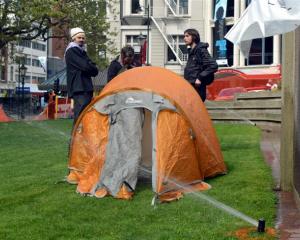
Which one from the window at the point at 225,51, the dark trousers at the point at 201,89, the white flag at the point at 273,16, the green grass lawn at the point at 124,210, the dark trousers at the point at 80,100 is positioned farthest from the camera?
the window at the point at 225,51

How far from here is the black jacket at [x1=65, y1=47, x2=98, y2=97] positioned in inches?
361

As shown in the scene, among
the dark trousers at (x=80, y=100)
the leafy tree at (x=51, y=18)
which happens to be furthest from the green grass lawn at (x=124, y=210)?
the leafy tree at (x=51, y=18)

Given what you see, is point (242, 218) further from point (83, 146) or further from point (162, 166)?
point (83, 146)

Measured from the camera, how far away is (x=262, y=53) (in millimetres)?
48594

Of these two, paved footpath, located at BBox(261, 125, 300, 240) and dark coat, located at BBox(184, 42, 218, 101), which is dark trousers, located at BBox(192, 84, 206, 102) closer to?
dark coat, located at BBox(184, 42, 218, 101)

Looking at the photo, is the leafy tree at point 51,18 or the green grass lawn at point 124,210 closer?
the green grass lawn at point 124,210

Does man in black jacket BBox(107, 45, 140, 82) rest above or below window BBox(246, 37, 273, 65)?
below

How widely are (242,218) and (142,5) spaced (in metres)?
51.8

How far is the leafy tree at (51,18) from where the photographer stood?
31306 millimetres

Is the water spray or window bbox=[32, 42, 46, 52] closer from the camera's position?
the water spray

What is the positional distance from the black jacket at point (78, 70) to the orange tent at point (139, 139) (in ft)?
2.78

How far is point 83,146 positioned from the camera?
27.8 ft

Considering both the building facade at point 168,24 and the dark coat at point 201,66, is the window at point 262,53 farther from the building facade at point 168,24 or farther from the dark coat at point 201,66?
the dark coat at point 201,66

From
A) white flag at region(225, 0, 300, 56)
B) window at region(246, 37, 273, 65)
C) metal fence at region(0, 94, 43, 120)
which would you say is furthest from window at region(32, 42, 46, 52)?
white flag at region(225, 0, 300, 56)
